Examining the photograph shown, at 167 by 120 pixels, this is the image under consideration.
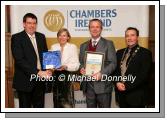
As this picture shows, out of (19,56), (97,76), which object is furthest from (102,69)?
(19,56)

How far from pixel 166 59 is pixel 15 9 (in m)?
1.55

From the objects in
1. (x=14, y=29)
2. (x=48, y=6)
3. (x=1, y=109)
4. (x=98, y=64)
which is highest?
(x=48, y=6)

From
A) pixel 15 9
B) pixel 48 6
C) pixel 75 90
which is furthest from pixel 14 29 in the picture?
pixel 75 90

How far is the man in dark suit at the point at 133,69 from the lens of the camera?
3273 millimetres

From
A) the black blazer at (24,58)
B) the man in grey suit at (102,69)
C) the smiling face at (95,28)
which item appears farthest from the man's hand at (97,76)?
the black blazer at (24,58)

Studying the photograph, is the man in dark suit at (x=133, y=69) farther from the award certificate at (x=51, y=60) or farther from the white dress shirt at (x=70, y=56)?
the award certificate at (x=51, y=60)

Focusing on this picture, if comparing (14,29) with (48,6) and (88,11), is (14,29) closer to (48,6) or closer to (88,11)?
(48,6)

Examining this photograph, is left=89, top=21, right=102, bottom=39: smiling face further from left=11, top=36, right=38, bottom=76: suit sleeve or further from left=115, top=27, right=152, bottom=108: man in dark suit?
left=11, top=36, right=38, bottom=76: suit sleeve

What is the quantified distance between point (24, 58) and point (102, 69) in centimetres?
77

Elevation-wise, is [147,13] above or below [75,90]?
above

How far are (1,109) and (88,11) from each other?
4.28ft

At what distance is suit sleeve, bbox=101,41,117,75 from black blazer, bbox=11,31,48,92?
61 centimetres

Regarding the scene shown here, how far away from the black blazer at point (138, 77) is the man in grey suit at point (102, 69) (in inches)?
3.6

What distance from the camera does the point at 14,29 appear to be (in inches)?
132
